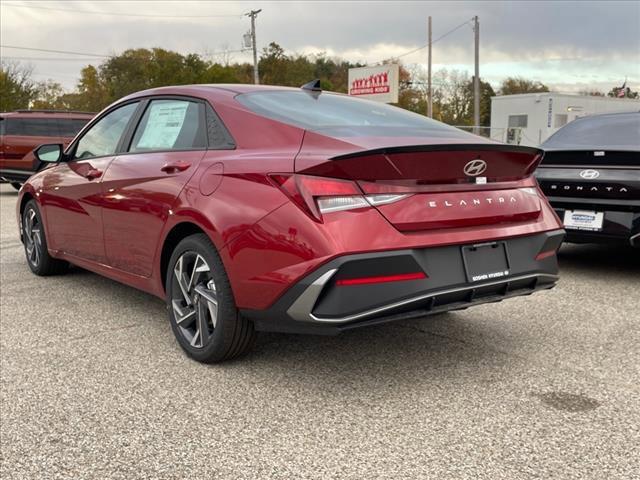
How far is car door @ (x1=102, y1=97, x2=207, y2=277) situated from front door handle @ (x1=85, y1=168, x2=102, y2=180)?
0.44ft

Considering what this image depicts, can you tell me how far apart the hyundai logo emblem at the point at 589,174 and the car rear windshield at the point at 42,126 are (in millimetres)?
12369

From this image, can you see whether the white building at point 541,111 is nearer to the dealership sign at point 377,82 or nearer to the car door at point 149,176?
the dealership sign at point 377,82

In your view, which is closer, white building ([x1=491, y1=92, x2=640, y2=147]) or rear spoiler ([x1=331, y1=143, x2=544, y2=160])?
rear spoiler ([x1=331, y1=143, x2=544, y2=160])

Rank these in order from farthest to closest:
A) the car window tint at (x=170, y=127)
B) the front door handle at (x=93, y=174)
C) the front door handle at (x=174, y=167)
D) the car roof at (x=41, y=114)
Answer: the car roof at (x=41, y=114)
the front door handle at (x=93, y=174)
the car window tint at (x=170, y=127)
the front door handle at (x=174, y=167)

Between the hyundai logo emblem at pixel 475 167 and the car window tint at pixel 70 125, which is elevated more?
the car window tint at pixel 70 125

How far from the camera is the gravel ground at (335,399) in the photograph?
2.43m

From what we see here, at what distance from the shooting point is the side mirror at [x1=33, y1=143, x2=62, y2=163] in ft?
17.4

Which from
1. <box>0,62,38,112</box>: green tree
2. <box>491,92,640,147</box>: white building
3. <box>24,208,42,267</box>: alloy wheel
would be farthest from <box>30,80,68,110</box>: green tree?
<box>24,208,42,267</box>: alloy wheel

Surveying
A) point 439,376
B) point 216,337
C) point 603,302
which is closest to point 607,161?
point 603,302

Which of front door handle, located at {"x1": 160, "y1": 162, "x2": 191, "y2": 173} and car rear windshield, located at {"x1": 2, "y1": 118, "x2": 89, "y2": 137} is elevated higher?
car rear windshield, located at {"x1": 2, "y1": 118, "x2": 89, "y2": 137}

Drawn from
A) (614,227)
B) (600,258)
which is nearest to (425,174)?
(614,227)

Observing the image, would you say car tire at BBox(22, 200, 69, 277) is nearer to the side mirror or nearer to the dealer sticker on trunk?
the side mirror

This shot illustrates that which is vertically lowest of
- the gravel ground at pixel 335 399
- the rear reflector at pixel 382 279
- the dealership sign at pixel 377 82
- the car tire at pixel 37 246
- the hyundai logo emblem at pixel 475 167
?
the gravel ground at pixel 335 399

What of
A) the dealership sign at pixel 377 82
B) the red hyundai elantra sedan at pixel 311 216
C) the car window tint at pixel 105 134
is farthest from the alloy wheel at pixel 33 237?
the dealership sign at pixel 377 82
